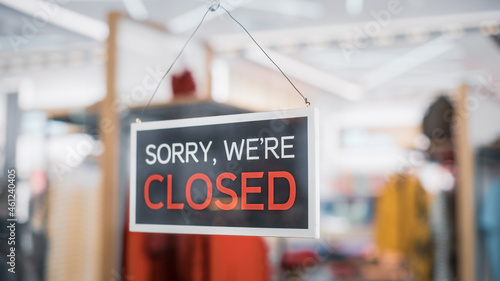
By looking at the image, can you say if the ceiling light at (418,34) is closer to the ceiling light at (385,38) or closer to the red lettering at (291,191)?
the ceiling light at (385,38)

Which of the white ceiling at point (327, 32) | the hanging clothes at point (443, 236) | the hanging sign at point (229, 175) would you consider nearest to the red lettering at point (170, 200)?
the hanging sign at point (229, 175)

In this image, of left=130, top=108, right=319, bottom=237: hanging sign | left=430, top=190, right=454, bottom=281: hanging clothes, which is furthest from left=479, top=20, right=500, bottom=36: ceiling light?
left=130, top=108, right=319, bottom=237: hanging sign

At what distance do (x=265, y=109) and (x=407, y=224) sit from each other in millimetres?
3034

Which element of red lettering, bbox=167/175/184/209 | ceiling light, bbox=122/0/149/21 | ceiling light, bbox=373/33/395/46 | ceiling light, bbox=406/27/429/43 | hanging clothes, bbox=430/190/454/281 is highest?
ceiling light, bbox=122/0/149/21

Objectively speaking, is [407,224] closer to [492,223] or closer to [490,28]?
[492,223]

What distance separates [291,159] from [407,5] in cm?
292

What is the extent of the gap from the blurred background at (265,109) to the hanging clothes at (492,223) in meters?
0.01

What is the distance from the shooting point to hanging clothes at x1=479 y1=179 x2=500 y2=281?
321cm

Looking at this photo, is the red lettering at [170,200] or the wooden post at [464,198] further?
the wooden post at [464,198]

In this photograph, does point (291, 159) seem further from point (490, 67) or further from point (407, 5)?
point (490, 67)

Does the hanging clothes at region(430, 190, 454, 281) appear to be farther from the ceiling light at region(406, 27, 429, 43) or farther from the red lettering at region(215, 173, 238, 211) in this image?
the red lettering at region(215, 173, 238, 211)

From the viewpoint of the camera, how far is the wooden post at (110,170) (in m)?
2.24

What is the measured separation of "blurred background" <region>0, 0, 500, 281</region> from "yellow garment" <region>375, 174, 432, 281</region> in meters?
0.02

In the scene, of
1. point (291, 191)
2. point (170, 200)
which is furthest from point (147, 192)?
point (291, 191)
